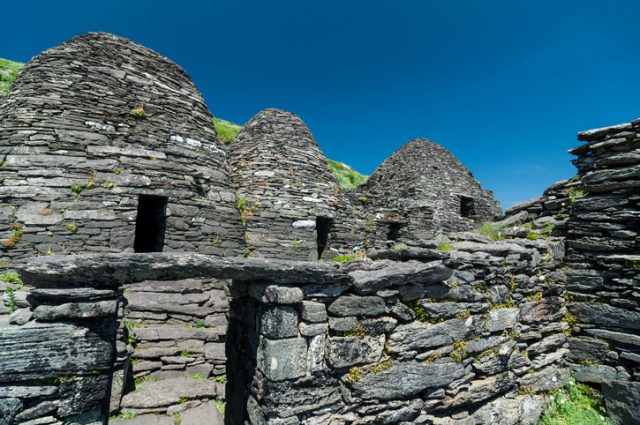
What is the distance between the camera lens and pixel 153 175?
321 inches

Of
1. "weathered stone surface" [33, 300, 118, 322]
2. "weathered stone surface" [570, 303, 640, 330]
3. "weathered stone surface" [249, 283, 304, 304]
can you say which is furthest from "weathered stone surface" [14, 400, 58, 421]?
"weathered stone surface" [570, 303, 640, 330]

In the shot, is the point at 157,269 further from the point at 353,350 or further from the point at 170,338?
the point at 170,338

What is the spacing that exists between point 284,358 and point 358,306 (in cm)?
95

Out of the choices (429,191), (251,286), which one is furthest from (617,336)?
(429,191)

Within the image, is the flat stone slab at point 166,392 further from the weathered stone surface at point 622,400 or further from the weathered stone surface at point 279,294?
the weathered stone surface at point 622,400

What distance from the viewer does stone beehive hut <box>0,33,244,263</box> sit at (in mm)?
6945

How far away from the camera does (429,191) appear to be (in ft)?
61.0

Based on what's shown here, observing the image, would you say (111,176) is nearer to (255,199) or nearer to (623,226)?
(255,199)

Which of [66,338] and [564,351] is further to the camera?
[564,351]

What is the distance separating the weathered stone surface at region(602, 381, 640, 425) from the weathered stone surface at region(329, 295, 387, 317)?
4.12 meters

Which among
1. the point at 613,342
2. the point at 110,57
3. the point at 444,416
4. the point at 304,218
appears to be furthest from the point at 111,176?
the point at 613,342

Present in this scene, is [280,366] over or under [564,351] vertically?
over

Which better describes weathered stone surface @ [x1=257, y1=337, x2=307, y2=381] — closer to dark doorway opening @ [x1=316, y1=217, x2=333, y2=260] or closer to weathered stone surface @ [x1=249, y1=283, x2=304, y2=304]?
weathered stone surface @ [x1=249, y1=283, x2=304, y2=304]

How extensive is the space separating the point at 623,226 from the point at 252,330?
239 inches
